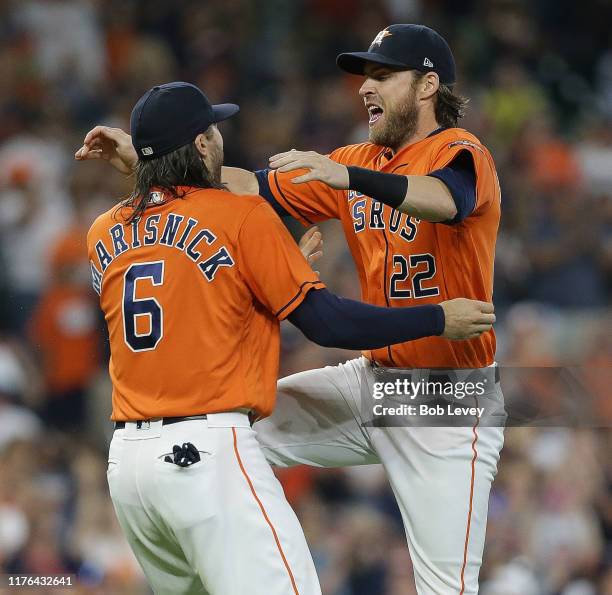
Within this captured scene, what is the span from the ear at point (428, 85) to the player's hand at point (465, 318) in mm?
888

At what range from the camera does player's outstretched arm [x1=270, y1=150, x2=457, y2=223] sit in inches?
144

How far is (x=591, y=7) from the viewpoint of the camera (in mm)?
10125

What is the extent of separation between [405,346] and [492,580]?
8.85 ft

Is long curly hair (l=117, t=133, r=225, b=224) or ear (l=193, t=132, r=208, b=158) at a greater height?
ear (l=193, t=132, r=208, b=158)

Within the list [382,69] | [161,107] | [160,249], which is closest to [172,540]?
[160,249]

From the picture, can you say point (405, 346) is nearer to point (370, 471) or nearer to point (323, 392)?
point (323, 392)

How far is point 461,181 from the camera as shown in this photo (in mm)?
3908

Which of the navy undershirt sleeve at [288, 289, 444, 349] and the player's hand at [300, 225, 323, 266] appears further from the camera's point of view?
the player's hand at [300, 225, 323, 266]

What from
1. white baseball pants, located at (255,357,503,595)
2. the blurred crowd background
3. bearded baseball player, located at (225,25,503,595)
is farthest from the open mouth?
the blurred crowd background

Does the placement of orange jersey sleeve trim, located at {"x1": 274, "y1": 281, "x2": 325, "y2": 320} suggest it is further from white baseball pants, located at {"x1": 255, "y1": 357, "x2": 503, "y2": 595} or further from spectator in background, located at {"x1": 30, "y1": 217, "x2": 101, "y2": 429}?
spectator in background, located at {"x1": 30, "y1": 217, "x2": 101, "y2": 429}

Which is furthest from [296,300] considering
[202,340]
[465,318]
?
[465,318]

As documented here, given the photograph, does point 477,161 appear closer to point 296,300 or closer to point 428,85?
point 428,85

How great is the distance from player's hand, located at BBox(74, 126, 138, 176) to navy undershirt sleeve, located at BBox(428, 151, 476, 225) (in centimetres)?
116

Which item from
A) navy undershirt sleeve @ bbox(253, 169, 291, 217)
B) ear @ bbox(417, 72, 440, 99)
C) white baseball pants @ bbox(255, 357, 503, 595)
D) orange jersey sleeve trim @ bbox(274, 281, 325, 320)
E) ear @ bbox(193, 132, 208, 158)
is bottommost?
white baseball pants @ bbox(255, 357, 503, 595)
